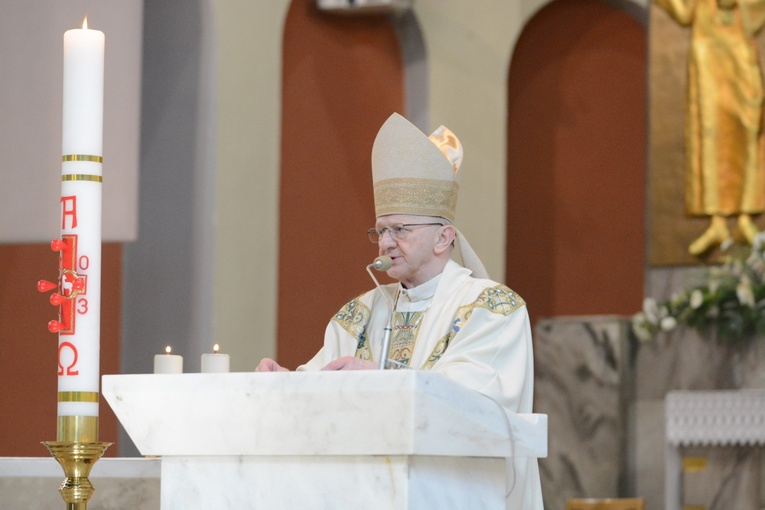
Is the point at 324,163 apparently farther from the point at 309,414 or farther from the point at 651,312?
the point at 309,414

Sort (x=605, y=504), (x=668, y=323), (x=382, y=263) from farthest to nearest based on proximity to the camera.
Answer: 1. (x=668, y=323)
2. (x=605, y=504)
3. (x=382, y=263)

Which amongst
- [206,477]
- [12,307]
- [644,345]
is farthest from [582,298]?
[206,477]

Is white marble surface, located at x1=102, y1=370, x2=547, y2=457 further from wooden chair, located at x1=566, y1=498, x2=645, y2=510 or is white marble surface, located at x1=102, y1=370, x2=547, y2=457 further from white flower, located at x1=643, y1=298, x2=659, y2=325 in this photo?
white flower, located at x1=643, y1=298, x2=659, y2=325

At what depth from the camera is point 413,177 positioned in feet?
11.4

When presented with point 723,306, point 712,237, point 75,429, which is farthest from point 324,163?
point 75,429

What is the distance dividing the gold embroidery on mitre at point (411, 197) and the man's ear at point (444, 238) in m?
0.04

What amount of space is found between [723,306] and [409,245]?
3614 millimetres

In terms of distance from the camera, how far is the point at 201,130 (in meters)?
6.29

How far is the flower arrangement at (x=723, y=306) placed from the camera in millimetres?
6453

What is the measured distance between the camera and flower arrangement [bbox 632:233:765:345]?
21.2 ft

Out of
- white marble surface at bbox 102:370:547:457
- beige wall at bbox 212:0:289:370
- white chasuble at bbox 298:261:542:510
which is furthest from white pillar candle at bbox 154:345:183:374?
beige wall at bbox 212:0:289:370

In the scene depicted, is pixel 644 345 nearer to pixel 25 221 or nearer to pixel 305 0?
pixel 305 0

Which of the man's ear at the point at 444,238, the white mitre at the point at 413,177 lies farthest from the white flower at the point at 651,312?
the man's ear at the point at 444,238

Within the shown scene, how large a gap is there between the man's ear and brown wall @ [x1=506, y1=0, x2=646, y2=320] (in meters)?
4.41
